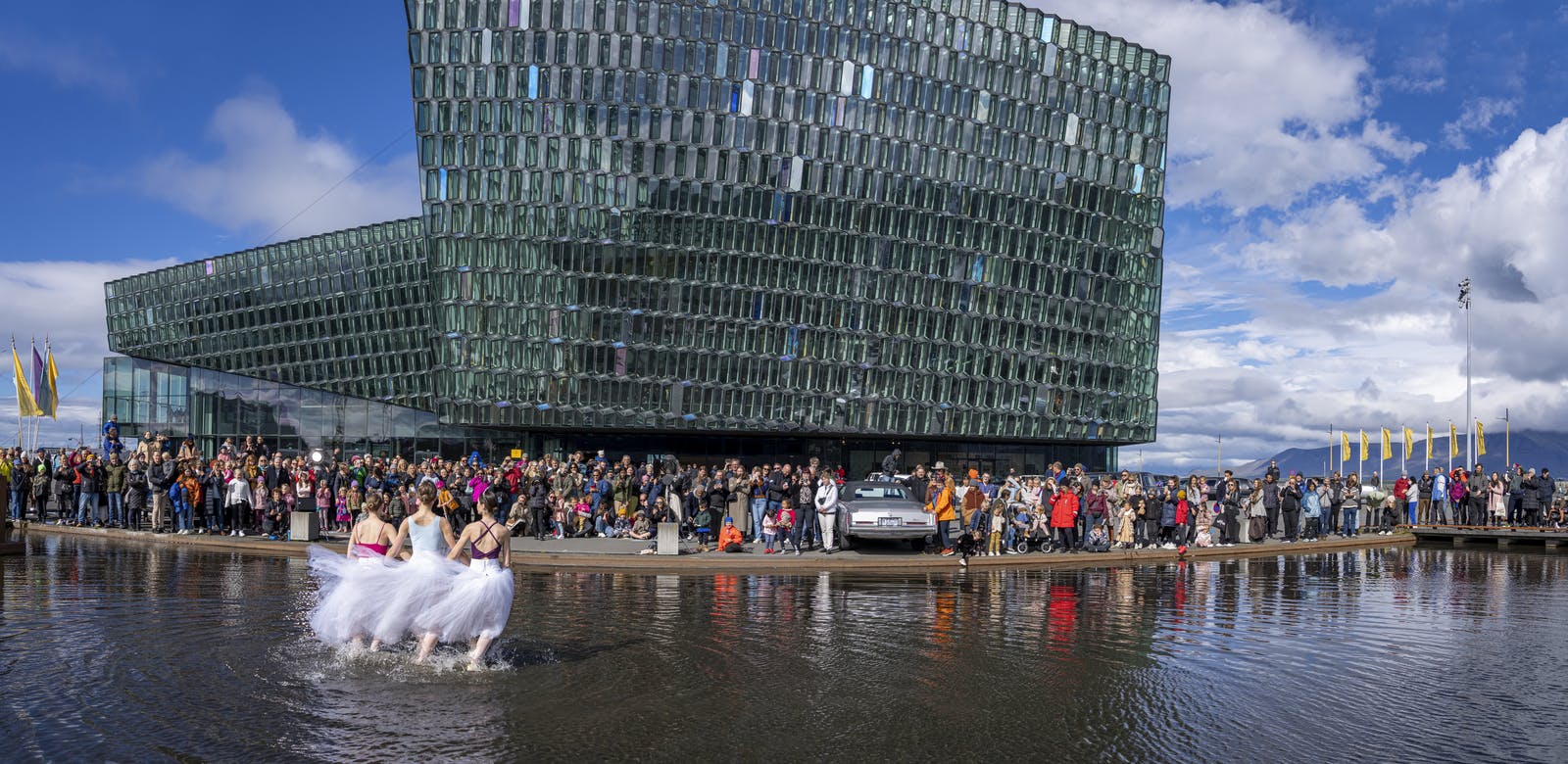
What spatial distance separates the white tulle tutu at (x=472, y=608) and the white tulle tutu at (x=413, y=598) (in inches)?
3.0

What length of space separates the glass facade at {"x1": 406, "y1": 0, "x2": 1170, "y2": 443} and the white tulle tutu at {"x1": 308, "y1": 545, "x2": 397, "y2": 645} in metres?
50.6

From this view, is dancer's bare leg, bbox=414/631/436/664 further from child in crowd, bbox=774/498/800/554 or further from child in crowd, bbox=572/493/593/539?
child in crowd, bbox=572/493/593/539

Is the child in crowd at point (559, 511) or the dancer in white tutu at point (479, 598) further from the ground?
the dancer in white tutu at point (479, 598)

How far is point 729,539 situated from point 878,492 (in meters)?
3.45

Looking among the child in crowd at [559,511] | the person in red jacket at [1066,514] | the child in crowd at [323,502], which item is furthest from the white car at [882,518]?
the child in crowd at [323,502]

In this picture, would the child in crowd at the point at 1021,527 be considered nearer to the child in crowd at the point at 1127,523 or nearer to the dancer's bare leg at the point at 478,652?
the child in crowd at the point at 1127,523

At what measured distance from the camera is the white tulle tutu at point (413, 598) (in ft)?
33.8

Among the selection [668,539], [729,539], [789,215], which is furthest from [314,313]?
[668,539]

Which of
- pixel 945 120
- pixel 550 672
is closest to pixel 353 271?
pixel 945 120

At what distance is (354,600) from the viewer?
1043 cm

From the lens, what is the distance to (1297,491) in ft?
102

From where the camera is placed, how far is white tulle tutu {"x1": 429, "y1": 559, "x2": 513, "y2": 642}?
1019 centimetres

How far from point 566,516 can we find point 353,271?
46.5m

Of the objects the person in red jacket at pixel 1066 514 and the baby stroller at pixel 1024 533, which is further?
the baby stroller at pixel 1024 533
